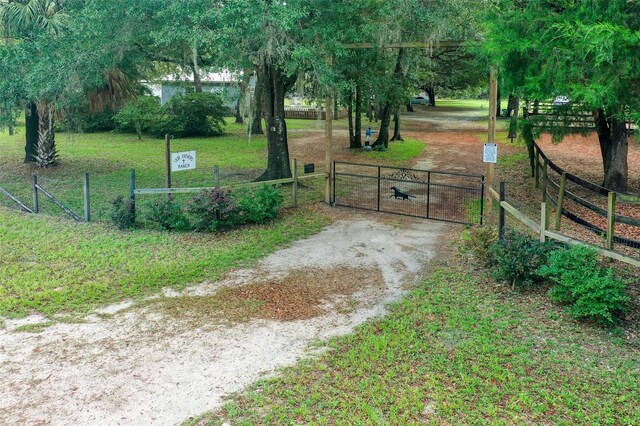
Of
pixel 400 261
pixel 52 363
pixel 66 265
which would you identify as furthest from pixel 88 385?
pixel 400 261

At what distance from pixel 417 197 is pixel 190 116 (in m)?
17.4

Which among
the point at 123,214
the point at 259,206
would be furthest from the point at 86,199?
the point at 259,206

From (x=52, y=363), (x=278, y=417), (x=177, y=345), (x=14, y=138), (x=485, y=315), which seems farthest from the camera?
(x=14, y=138)

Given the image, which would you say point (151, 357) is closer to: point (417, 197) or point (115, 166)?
point (417, 197)

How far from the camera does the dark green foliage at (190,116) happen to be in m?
28.8

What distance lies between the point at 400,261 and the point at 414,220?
3.01 metres

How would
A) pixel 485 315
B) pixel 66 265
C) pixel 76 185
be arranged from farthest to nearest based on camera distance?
pixel 76 185 → pixel 66 265 → pixel 485 315

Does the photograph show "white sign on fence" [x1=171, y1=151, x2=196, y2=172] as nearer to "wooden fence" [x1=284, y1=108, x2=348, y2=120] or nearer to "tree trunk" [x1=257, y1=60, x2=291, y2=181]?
"tree trunk" [x1=257, y1=60, x2=291, y2=181]

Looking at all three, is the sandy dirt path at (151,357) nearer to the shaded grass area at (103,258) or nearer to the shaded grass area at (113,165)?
the shaded grass area at (103,258)

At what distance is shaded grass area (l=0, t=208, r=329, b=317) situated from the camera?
765 centimetres

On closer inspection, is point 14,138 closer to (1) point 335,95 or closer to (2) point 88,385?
(1) point 335,95

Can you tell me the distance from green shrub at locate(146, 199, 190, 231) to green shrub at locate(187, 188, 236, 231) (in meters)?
0.17

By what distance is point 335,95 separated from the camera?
13.4 m

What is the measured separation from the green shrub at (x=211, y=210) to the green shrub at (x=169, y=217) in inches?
6.8
